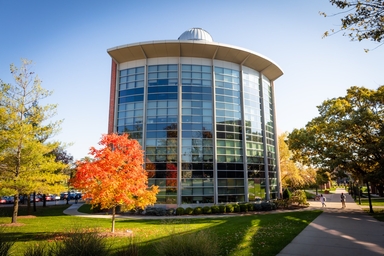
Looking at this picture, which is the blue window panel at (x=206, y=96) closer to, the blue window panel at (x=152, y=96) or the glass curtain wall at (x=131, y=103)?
the blue window panel at (x=152, y=96)

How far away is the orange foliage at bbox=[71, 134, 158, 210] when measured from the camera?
45.9 feet

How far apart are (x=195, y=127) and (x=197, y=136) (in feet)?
3.50

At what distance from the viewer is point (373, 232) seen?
12750mm

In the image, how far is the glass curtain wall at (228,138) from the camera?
29.2 m

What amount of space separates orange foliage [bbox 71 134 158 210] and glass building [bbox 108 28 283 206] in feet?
41.6

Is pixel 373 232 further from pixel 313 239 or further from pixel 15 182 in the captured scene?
pixel 15 182

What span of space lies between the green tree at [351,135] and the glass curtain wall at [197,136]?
10.2 m

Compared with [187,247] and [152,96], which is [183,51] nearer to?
[152,96]

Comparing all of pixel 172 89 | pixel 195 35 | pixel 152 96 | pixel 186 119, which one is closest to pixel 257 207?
pixel 186 119

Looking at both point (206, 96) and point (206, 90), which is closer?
point (206, 96)

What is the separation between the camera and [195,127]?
29344mm

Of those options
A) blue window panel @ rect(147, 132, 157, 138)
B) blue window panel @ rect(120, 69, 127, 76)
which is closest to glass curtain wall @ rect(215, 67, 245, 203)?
blue window panel @ rect(147, 132, 157, 138)

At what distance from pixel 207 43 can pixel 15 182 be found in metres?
22.8

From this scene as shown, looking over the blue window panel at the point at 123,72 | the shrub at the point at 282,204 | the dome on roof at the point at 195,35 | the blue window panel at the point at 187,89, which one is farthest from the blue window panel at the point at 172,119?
the shrub at the point at 282,204
